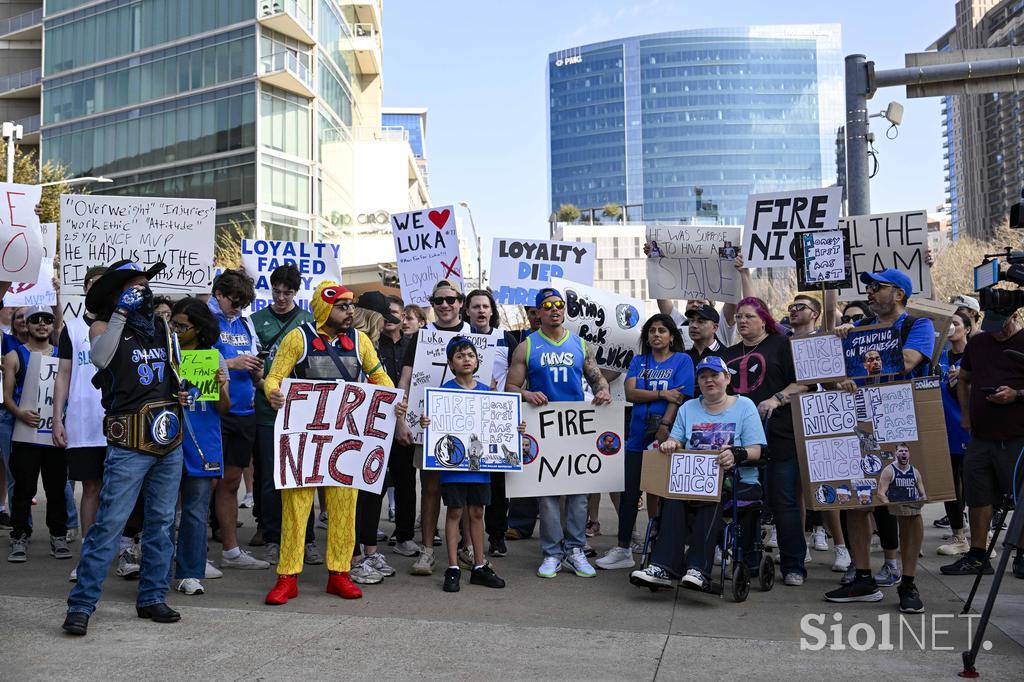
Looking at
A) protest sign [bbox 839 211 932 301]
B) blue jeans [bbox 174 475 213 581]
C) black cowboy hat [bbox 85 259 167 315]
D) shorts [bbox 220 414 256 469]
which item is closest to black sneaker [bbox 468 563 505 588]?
blue jeans [bbox 174 475 213 581]

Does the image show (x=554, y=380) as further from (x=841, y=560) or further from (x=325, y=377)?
(x=841, y=560)

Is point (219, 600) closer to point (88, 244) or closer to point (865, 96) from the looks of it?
point (88, 244)

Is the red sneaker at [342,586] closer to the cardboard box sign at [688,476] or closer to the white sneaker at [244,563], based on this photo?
the white sneaker at [244,563]

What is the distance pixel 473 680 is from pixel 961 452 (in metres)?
5.80

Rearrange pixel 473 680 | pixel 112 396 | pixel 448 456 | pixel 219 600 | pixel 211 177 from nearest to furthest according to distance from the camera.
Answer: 1. pixel 473 680
2. pixel 112 396
3. pixel 219 600
4. pixel 448 456
5. pixel 211 177

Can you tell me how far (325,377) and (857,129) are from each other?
7.29 meters

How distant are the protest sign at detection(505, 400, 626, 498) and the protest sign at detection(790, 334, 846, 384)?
1495 millimetres

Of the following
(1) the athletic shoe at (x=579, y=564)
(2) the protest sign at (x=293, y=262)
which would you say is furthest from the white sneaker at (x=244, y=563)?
(2) the protest sign at (x=293, y=262)

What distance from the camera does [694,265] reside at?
9.90m

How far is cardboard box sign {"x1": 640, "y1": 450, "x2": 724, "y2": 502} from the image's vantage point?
273 inches

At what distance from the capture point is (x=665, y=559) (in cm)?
693

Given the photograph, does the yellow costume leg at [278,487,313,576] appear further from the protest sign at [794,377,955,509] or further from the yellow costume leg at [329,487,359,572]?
the protest sign at [794,377,955,509]

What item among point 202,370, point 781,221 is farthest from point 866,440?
point 202,370

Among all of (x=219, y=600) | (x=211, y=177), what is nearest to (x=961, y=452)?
(x=219, y=600)
